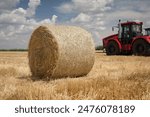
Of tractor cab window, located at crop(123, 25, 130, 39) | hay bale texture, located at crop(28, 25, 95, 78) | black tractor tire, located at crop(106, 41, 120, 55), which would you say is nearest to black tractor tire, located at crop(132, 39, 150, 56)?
tractor cab window, located at crop(123, 25, 130, 39)

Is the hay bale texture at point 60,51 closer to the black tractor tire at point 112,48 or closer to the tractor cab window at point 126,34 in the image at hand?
the tractor cab window at point 126,34

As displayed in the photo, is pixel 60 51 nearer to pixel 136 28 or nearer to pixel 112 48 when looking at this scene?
pixel 136 28

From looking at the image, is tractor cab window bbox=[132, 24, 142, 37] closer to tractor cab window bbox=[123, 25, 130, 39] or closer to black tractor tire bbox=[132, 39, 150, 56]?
tractor cab window bbox=[123, 25, 130, 39]

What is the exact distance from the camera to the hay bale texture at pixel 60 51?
9797 millimetres

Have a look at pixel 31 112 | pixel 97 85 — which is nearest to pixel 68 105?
pixel 31 112

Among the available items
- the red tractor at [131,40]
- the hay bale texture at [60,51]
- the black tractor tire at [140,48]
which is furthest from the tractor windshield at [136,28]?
the hay bale texture at [60,51]

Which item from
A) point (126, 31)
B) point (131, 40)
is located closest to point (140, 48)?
point (131, 40)

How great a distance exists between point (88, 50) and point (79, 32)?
593mm

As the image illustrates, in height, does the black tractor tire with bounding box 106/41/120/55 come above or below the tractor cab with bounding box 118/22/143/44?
below

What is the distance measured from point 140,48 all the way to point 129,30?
56.5 inches

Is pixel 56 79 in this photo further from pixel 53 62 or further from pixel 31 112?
pixel 31 112

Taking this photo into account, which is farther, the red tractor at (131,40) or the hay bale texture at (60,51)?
the red tractor at (131,40)

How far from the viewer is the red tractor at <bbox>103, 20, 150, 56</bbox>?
898 inches

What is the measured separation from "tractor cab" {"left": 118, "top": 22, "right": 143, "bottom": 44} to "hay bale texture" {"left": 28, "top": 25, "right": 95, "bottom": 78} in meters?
13.0
